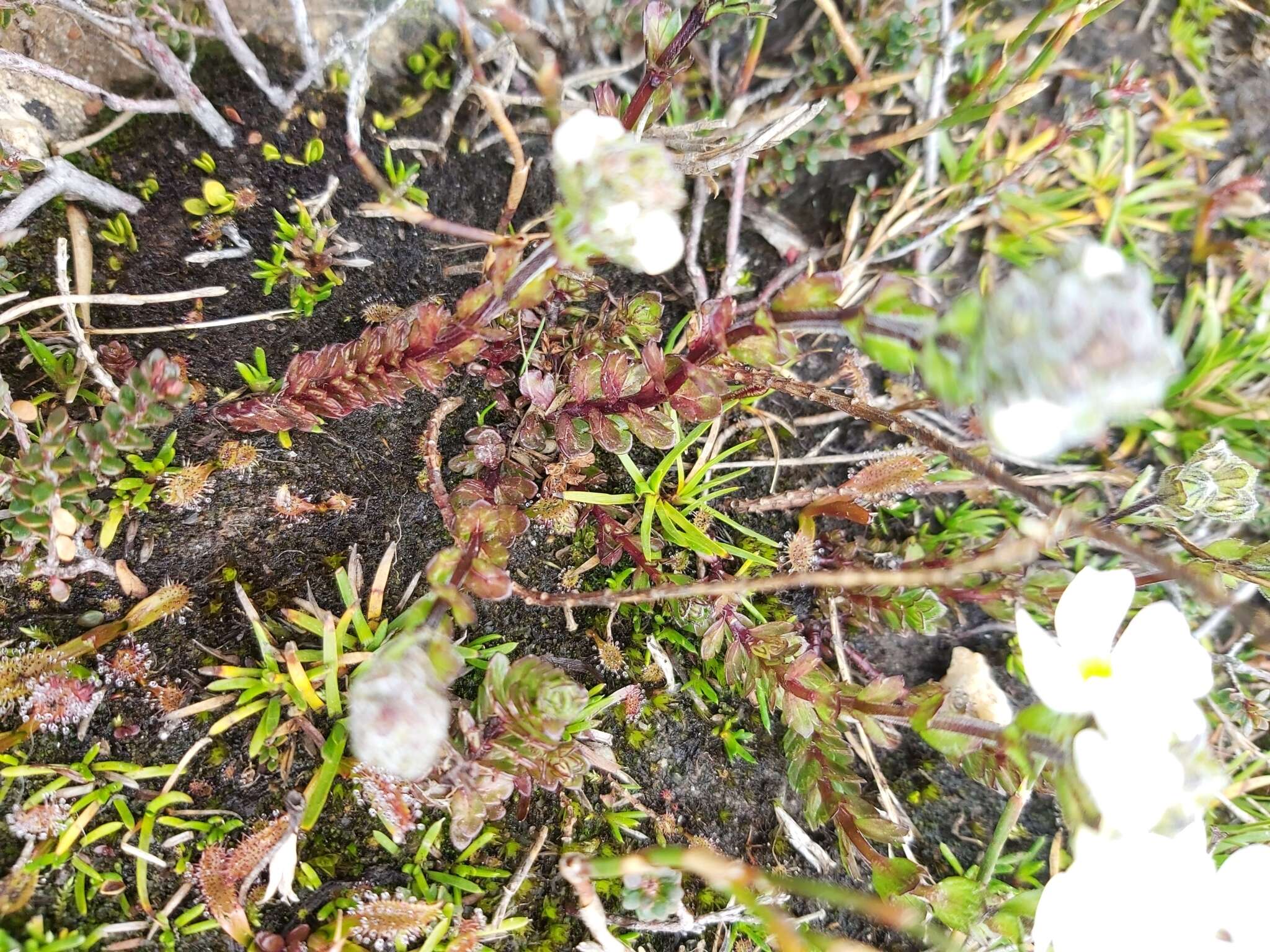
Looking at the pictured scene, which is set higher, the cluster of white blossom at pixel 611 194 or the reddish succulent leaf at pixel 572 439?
the cluster of white blossom at pixel 611 194

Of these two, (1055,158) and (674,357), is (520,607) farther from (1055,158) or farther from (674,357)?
(1055,158)

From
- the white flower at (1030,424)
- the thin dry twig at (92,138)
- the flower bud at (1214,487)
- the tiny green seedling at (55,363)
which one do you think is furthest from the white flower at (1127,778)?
the thin dry twig at (92,138)

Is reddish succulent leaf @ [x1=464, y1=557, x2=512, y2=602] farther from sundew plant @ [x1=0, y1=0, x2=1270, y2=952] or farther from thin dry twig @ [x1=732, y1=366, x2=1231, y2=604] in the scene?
thin dry twig @ [x1=732, y1=366, x2=1231, y2=604]

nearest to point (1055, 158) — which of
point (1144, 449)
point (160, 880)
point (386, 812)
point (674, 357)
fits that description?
point (1144, 449)

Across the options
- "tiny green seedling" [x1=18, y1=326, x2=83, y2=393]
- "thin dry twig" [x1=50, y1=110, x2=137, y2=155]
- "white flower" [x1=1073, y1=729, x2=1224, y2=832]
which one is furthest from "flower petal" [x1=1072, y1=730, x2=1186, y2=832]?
"thin dry twig" [x1=50, y1=110, x2=137, y2=155]

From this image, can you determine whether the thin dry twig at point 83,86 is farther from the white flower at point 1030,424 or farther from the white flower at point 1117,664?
the white flower at point 1117,664

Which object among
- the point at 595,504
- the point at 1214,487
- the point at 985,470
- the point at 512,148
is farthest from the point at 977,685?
the point at 512,148

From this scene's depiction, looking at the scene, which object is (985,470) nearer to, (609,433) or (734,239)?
(609,433)

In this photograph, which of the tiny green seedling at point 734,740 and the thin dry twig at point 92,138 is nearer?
Answer: the thin dry twig at point 92,138
